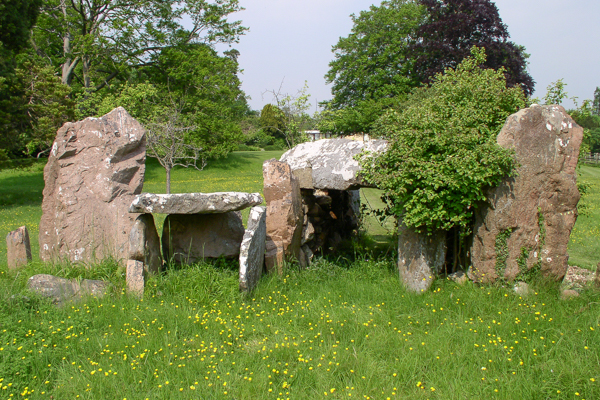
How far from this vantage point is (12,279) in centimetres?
625

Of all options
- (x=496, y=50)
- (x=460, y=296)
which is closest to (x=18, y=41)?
(x=460, y=296)

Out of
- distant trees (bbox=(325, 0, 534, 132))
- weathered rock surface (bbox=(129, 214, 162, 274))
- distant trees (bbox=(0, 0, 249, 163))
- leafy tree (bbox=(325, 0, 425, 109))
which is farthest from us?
leafy tree (bbox=(325, 0, 425, 109))

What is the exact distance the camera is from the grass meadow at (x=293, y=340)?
3842 mm

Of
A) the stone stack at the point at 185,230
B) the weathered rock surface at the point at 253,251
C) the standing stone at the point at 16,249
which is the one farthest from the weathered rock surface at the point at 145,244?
the standing stone at the point at 16,249

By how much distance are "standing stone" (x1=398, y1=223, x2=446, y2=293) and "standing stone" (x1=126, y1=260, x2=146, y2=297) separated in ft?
12.0

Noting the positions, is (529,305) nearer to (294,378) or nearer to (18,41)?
(294,378)

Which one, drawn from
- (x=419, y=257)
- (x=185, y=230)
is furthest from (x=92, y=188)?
(x=419, y=257)

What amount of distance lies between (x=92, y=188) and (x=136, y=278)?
2.28 m

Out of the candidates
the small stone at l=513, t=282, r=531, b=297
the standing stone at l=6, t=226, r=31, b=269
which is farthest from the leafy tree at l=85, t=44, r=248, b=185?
the small stone at l=513, t=282, r=531, b=297

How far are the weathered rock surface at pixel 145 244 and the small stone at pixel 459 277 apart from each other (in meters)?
4.33

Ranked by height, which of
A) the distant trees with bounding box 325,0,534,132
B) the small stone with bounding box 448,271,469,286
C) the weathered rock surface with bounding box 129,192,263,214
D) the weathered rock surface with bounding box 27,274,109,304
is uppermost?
the distant trees with bounding box 325,0,534,132

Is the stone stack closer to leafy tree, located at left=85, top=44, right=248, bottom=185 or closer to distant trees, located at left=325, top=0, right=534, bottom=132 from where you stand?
leafy tree, located at left=85, top=44, right=248, bottom=185

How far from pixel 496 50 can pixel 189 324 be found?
29299 millimetres

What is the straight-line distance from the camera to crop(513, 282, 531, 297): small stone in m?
5.55
